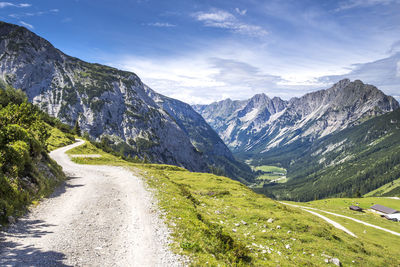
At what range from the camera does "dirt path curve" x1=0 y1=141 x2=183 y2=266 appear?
1111 cm

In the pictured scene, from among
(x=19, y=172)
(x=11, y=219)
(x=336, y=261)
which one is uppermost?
(x=19, y=172)

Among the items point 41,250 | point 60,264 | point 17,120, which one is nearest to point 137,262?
point 60,264

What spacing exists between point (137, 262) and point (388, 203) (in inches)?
7435

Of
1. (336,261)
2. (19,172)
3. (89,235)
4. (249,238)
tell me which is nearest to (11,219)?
(89,235)

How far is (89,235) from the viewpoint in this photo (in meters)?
13.9

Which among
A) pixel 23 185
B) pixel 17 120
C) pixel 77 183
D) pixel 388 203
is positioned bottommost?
pixel 388 203

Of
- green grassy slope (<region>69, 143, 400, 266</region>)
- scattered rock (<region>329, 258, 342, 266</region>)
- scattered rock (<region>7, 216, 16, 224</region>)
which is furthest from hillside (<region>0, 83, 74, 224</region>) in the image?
scattered rock (<region>329, 258, 342, 266</region>)

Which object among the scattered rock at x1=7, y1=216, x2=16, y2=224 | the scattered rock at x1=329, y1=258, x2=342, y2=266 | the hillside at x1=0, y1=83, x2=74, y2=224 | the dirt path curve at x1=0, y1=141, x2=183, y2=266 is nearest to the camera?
the dirt path curve at x1=0, y1=141, x2=183, y2=266

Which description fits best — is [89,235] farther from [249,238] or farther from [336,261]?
[336,261]

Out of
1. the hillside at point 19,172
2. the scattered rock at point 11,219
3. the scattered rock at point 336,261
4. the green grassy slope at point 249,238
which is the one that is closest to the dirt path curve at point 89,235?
the scattered rock at point 11,219

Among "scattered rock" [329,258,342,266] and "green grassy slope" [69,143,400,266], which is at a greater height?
"green grassy slope" [69,143,400,266]

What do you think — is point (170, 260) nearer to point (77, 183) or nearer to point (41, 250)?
point (41, 250)

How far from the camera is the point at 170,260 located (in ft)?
38.5

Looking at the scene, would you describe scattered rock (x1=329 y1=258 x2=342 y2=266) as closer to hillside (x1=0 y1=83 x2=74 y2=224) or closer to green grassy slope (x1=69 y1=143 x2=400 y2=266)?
green grassy slope (x1=69 y1=143 x2=400 y2=266)
